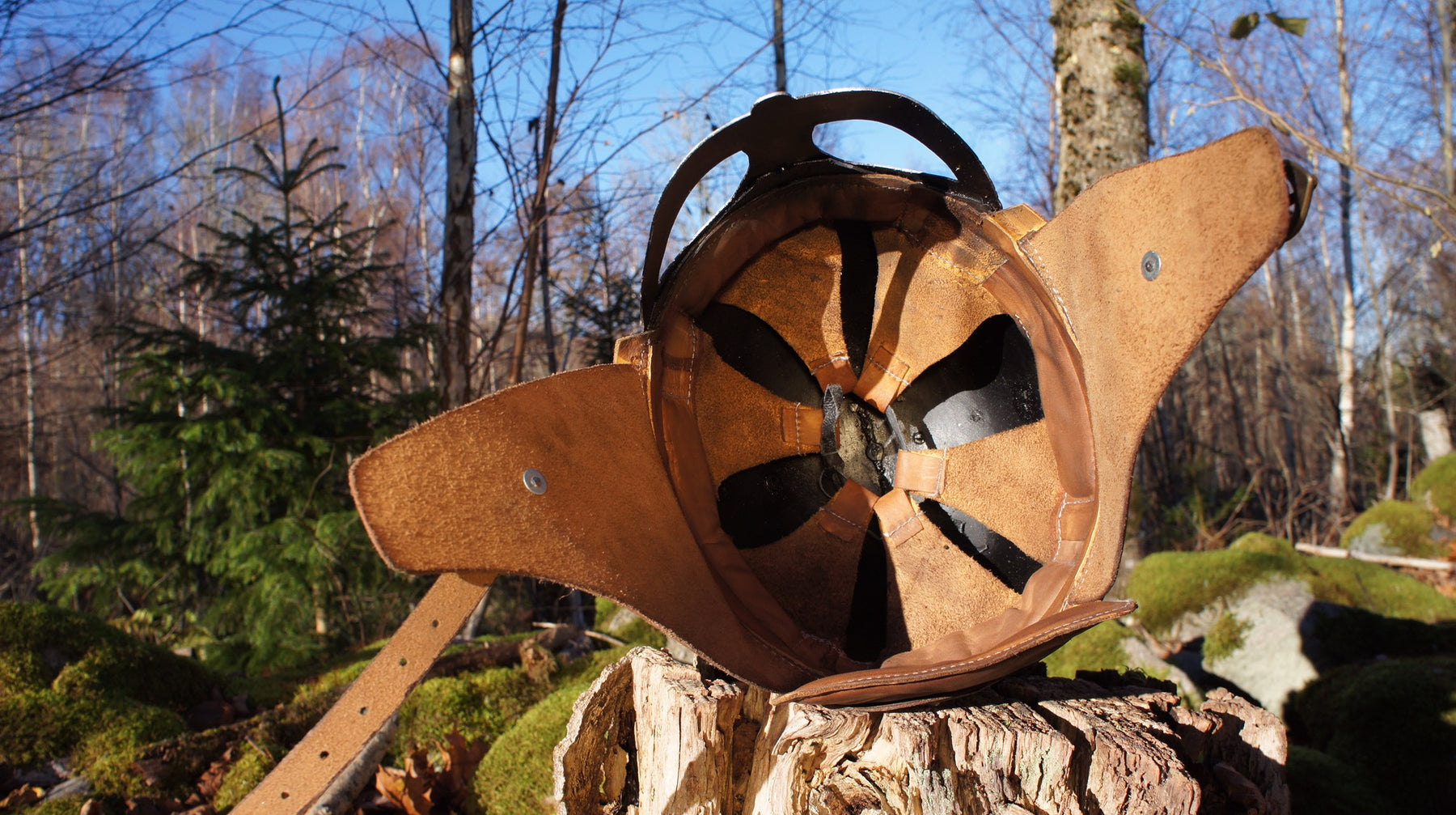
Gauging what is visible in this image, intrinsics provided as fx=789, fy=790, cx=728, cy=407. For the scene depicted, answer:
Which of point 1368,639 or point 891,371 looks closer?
point 891,371

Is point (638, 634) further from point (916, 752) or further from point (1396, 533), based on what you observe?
point (1396, 533)

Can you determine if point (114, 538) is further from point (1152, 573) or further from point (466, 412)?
point (1152, 573)

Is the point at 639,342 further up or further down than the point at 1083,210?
further down

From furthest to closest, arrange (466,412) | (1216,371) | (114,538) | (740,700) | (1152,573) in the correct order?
(1216,371) < (114,538) < (1152,573) < (740,700) < (466,412)

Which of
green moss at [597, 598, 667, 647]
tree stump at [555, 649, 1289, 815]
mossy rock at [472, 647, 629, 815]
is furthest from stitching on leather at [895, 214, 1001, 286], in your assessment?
green moss at [597, 598, 667, 647]

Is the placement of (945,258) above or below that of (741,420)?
above

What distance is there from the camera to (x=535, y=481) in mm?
1235

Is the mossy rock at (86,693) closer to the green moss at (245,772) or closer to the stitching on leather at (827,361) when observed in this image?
the green moss at (245,772)

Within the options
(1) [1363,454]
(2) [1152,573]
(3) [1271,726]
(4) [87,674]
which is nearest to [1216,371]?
(1) [1363,454]

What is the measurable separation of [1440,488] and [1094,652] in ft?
20.1

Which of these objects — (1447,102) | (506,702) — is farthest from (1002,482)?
(1447,102)

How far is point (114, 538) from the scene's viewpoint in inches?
181

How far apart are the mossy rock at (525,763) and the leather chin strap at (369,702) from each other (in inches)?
39.0

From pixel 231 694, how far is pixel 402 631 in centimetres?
255
